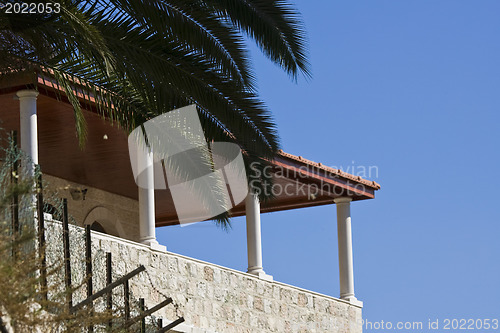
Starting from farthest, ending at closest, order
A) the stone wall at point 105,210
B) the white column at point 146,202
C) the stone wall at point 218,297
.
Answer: the stone wall at point 105,210 → the white column at point 146,202 → the stone wall at point 218,297

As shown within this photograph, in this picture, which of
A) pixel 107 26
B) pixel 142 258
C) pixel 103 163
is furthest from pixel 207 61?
pixel 103 163

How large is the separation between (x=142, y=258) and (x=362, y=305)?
20.8ft

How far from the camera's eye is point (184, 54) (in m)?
9.38

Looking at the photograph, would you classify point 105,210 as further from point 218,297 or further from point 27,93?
point 27,93

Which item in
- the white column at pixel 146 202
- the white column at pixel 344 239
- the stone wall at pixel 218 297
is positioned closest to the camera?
the stone wall at pixel 218 297

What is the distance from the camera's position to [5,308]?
237 inches

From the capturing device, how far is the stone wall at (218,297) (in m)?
13.9

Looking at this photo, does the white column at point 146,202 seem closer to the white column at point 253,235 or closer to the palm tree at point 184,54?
the white column at point 253,235

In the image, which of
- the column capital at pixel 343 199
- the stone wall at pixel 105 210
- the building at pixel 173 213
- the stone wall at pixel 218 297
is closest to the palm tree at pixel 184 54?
the building at pixel 173 213

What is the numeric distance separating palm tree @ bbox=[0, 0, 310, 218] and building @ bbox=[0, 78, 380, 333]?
2.33m

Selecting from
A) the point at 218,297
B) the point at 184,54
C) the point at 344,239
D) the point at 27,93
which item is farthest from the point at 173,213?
the point at 184,54

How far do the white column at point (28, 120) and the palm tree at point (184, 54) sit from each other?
3240 mm

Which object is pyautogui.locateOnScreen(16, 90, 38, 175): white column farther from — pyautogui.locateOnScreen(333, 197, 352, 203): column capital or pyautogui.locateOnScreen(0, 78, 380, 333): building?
pyautogui.locateOnScreen(333, 197, 352, 203): column capital

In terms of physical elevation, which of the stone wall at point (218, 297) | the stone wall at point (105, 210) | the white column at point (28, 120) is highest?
the white column at point (28, 120)
